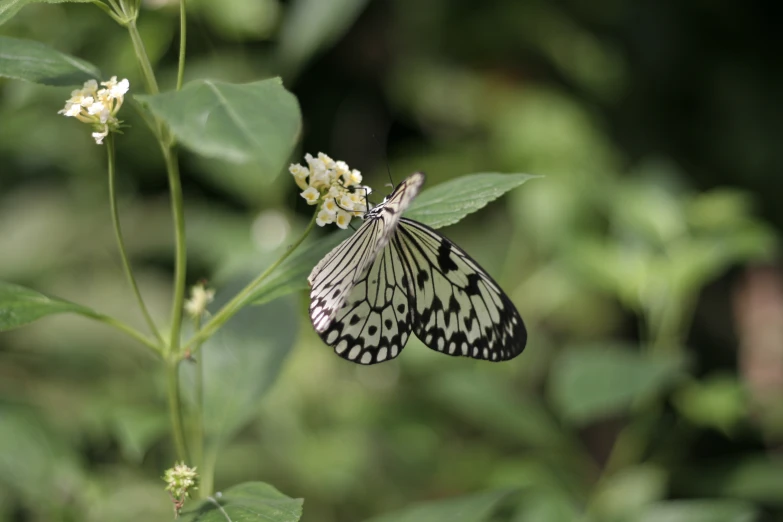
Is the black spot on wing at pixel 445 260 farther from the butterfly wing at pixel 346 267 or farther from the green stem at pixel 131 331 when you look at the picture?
the green stem at pixel 131 331

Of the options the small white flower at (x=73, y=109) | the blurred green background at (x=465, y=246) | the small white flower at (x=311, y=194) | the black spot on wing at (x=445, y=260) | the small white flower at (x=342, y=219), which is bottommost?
the black spot on wing at (x=445, y=260)

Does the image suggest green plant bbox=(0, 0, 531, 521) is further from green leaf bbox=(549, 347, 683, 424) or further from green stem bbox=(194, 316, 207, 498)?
green leaf bbox=(549, 347, 683, 424)

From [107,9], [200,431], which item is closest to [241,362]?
[200,431]

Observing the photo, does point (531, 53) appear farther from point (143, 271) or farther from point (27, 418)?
point (27, 418)

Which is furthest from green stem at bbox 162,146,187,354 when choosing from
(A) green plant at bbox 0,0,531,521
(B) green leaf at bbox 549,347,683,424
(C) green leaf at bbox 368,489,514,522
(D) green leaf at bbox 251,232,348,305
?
(B) green leaf at bbox 549,347,683,424

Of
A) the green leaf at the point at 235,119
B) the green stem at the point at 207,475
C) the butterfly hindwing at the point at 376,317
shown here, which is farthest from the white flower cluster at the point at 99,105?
the green stem at the point at 207,475

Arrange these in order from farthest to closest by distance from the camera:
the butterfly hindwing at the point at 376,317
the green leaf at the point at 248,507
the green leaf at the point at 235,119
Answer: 1. the butterfly hindwing at the point at 376,317
2. the green leaf at the point at 248,507
3. the green leaf at the point at 235,119
